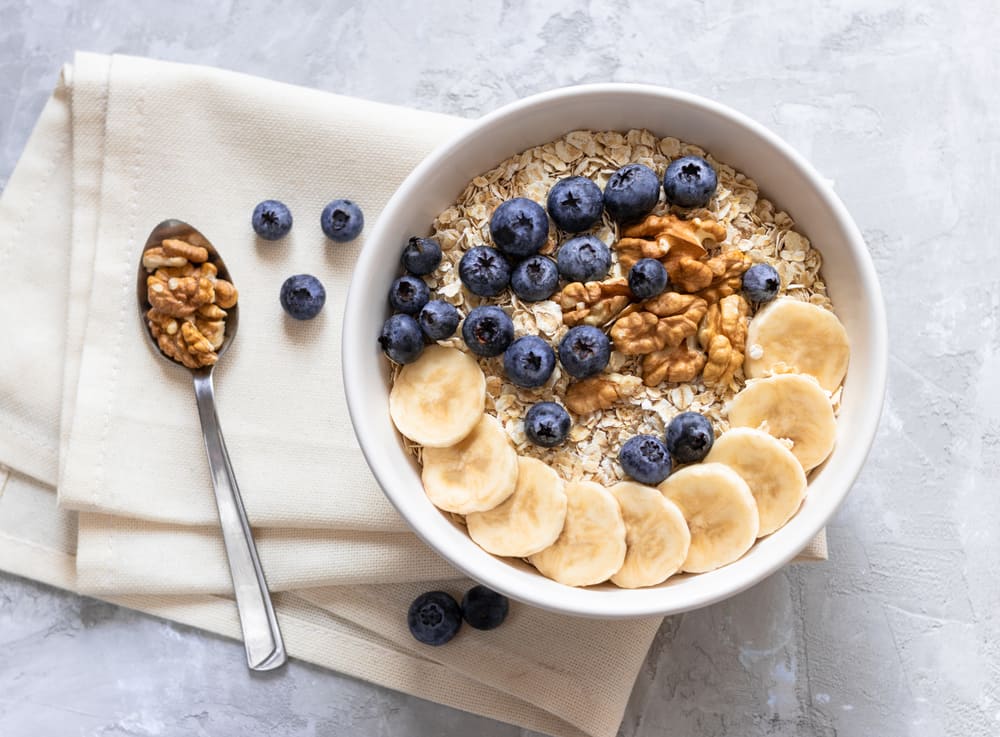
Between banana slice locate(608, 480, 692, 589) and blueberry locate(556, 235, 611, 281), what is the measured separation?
29cm

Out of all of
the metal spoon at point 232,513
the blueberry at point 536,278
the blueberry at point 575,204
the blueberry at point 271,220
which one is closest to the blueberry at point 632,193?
the blueberry at point 575,204

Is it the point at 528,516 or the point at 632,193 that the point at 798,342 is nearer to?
the point at 632,193

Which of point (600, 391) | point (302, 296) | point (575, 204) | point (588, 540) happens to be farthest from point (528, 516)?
point (302, 296)

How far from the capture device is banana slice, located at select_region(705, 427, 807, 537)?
1.26 m

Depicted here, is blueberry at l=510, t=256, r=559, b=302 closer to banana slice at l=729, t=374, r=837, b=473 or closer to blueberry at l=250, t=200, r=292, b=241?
banana slice at l=729, t=374, r=837, b=473

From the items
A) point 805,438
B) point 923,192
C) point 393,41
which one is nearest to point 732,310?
point 805,438

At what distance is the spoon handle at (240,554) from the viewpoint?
5.12ft

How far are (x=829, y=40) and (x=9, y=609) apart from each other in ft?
5.83

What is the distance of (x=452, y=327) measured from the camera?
4.25 ft

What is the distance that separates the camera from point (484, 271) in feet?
4.20

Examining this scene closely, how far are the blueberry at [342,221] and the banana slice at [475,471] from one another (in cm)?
43

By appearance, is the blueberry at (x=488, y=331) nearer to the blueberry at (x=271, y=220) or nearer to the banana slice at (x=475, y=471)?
the banana slice at (x=475, y=471)

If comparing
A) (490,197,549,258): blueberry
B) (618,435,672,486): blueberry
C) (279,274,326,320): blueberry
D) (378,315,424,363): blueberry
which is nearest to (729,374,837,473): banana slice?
(618,435,672,486): blueberry

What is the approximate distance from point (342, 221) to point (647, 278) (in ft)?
1.83
